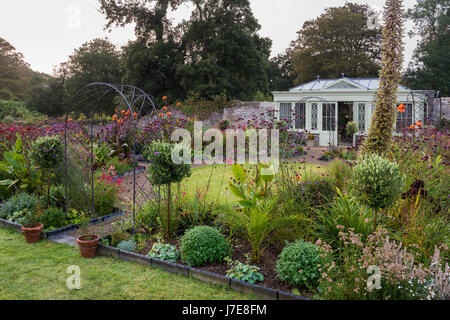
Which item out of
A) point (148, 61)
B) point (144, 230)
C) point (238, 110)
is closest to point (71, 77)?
point (148, 61)

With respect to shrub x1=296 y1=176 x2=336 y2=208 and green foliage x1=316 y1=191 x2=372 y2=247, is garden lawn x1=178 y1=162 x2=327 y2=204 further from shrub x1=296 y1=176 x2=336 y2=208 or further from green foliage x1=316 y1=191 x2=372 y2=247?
green foliage x1=316 y1=191 x2=372 y2=247

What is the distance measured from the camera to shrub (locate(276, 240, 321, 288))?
321cm

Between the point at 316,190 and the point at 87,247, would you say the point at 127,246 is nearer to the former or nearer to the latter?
the point at 87,247

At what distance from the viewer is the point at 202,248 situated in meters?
3.72

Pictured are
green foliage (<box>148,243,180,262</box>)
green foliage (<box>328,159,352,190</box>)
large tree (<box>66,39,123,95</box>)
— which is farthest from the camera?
large tree (<box>66,39,123,95</box>)

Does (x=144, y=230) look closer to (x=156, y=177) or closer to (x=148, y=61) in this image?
(x=156, y=177)

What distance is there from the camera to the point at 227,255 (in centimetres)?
393

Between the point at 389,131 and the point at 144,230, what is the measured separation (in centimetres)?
429

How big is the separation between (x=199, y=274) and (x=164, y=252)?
1.99 feet

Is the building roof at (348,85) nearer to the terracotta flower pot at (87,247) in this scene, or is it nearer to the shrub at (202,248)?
the shrub at (202,248)

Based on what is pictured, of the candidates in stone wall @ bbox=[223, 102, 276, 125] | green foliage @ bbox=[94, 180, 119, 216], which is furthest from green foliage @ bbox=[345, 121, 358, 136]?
green foliage @ bbox=[94, 180, 119, 216]

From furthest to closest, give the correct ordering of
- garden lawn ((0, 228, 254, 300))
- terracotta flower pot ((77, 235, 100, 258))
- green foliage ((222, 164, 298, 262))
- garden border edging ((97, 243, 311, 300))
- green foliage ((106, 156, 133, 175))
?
green foliage ((106, 156, 133, 175)) → terracotta flower pot ((77, 235, 100, 258)) → green foliage ((222, 164, 298, 262)) → garden lawn ((0, 228, 254, 300)) → garden border edging ((97, 243, 311, 300))

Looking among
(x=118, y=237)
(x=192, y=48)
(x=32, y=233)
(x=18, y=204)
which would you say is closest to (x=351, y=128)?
(x=118, y=237)

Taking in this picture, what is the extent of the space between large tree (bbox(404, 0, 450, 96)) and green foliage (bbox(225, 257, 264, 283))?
967 inches
